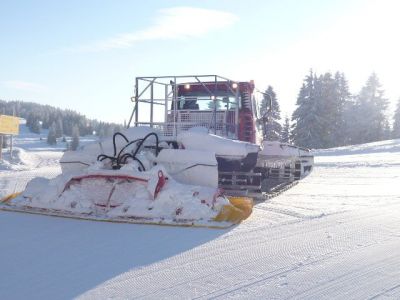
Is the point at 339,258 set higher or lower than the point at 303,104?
lower

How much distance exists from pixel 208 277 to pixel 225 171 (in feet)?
13.0

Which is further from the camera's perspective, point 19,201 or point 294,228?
point 19,201

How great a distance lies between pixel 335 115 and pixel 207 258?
4823 cm

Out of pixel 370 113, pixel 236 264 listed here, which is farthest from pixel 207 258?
pixel 370 113

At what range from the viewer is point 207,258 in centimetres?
421

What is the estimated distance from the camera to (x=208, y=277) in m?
3.65

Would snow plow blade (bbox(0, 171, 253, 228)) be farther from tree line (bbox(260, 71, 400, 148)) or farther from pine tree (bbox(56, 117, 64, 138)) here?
pine tree (bbox(56, 117, 64, 138))

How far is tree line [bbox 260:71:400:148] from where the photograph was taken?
47.6 meters

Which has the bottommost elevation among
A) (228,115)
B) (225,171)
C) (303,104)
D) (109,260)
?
(109,260)

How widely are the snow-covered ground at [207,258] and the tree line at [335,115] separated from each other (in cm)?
3833

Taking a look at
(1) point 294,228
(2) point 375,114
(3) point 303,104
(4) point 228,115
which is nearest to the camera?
(1) point 294,228

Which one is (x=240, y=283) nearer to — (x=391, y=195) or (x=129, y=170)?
(x=129, y=170)


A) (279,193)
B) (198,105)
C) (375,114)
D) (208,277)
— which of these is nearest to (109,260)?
(208,277)

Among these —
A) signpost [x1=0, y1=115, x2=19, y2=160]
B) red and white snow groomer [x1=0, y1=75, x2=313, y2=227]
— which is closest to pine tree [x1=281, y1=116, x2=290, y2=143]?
signpost [x1=0, y1=115, x2=19, y2=160]
